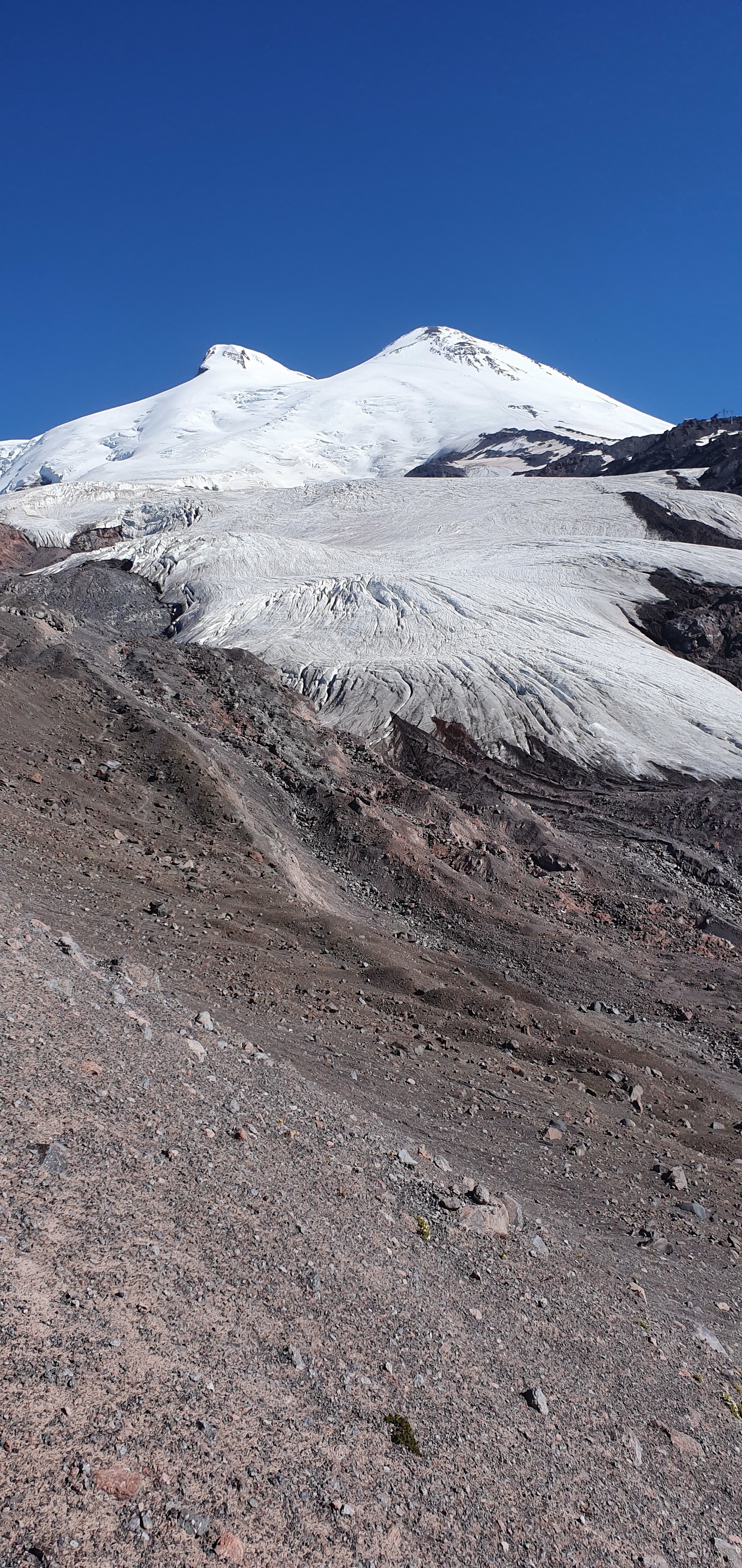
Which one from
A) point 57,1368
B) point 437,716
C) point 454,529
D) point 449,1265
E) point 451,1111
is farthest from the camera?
point 454,529

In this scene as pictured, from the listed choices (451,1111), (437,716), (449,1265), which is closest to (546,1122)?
(451,1111)

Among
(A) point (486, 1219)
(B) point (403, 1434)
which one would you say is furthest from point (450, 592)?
(B) point (403, 1434)

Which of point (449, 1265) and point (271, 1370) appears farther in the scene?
point (449, 1265)

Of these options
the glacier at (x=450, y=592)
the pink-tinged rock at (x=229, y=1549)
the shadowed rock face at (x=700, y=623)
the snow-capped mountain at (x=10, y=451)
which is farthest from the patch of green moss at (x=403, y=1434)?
the snow-capped mountain at (x=10, y=451)

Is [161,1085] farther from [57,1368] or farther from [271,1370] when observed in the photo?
[57,1368]

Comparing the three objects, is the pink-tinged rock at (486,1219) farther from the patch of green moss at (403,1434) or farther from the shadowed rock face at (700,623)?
the shadowed rock face at (700,623)

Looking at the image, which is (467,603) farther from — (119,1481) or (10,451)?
Answer: (10,451)

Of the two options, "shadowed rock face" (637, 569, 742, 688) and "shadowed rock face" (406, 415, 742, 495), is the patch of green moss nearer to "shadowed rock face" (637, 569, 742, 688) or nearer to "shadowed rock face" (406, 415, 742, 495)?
"shadowed rock face" (637, 569, 742, 688)
